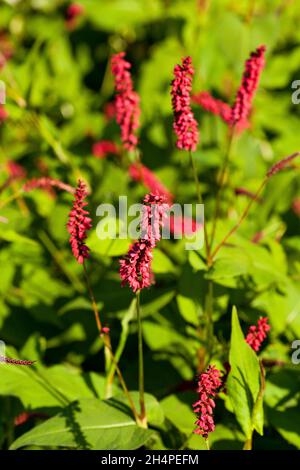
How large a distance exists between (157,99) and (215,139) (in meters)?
0.34

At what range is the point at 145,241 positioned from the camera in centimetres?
95

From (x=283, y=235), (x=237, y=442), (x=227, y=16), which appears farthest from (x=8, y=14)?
(x=237, y=442)

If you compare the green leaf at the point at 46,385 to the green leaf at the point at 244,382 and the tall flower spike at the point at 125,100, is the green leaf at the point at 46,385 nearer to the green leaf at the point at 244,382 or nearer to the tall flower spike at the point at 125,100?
the green leaf at the point at 244,382

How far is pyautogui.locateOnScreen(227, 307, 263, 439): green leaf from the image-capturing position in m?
1.11

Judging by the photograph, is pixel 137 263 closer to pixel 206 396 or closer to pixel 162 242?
pixel 206 396

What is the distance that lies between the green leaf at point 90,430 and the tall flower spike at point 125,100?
55cm

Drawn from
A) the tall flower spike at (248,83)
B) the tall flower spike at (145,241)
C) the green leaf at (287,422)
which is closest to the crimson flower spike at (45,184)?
the tall flower spike at (145,241)

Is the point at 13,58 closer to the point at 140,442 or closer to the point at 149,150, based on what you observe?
the point at 149,150

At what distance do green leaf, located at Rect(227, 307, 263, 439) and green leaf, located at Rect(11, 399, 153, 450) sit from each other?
0.17 meters

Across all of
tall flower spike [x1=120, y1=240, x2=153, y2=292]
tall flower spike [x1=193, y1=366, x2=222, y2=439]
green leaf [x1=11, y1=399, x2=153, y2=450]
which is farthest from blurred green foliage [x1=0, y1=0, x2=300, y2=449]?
tall flower spike [x1=120, y1=240, x2=153, y2=292]

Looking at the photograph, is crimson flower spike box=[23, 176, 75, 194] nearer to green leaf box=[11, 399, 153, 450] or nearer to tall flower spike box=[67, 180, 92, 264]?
tall flower spike box=[67, 180, 92, 264]

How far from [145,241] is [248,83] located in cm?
44

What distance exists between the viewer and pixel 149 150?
2238mm

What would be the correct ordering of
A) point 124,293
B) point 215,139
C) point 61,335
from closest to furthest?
point 124,293
point 61,335
point 215,139
